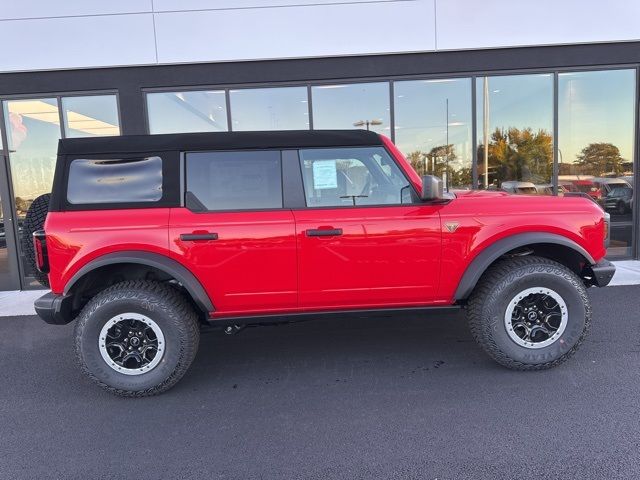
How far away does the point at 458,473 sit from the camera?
7.13ft

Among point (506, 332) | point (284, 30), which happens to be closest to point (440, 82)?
point (284, 30)

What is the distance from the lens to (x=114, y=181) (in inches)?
122

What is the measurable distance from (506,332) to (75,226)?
3256mm

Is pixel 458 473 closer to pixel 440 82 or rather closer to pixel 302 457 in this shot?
pixel 302 457

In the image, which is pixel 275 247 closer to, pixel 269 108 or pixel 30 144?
pixel 269 108

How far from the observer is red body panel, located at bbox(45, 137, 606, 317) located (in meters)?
2.99

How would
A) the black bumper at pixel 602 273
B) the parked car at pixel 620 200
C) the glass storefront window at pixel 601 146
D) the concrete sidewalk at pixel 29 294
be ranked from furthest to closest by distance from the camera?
the parked car at pixel 620 200 → the glass storefront window at pixel 601 146 → the concrete sidewalk at pixel 29 294 → the black bumper at pixel 602 273

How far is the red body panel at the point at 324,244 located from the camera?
2988 mm

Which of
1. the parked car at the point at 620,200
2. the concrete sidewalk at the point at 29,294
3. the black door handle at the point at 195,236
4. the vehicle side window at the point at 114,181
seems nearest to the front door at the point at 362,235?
the black door handle at the point at 195,236

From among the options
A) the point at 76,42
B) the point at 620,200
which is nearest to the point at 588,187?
the point at 620,200

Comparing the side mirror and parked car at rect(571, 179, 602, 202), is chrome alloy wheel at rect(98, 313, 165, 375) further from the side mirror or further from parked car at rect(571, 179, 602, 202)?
parked car at rect(571, 179, 602, 202)

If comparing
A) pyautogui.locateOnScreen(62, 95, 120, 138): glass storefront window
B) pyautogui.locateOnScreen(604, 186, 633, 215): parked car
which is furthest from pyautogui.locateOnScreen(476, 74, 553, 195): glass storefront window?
pyautogui.locateOnScreen(62, 95, 120, 138): glass storefront window

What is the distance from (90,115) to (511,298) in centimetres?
685

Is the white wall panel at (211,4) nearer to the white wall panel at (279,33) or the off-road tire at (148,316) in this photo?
the white wall panel at (279,33)
